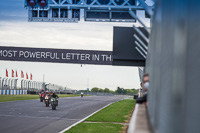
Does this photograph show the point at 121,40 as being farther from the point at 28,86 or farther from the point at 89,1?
the point at 28,86

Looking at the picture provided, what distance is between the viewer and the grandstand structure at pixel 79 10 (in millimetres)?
33594

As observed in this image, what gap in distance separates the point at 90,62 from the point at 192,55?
150ft

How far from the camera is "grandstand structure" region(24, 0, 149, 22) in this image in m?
33.6

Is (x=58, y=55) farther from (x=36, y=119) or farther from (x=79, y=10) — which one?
(x=36, y=119)

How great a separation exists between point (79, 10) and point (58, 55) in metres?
12.3

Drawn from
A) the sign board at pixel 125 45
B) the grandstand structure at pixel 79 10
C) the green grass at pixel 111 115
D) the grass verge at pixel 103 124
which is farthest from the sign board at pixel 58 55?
the grass verge at pixel 103 124

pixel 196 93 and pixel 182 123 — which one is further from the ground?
pixel 196 93

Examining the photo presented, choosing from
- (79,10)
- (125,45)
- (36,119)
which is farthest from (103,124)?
(79,10)

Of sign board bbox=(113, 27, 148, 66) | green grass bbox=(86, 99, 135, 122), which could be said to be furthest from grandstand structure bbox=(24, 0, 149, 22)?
green grass bbox=(86, 99, 135, 122)

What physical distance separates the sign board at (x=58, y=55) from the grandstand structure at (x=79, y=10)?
33.5 feet

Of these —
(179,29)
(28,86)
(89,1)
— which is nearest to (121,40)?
(89,1)

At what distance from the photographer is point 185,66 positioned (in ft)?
8.07

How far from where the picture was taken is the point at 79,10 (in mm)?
36969

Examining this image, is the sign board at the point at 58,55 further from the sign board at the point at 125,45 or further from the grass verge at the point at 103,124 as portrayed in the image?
the grass verge at the point at 103,124
